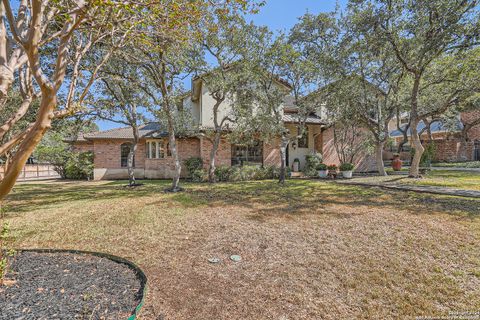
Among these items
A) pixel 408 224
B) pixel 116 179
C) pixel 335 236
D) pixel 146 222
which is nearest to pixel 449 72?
pixel 408 224

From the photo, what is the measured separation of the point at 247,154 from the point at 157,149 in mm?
7071

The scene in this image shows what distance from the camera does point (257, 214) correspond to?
7.01 metres

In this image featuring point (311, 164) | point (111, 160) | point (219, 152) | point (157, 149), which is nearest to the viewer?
point (219, 152)

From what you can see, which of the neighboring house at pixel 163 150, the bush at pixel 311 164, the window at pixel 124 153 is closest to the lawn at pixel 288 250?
the bush at pixel 311 164

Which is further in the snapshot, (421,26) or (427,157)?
(427,157)

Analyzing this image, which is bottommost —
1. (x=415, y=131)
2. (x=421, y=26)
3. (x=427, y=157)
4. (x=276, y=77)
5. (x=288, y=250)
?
(x=288, y=250)

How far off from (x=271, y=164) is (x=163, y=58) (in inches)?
437

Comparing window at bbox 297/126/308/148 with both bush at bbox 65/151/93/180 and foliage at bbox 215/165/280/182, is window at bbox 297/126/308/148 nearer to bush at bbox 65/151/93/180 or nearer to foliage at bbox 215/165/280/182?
foliage at bbox 215/165/280/182

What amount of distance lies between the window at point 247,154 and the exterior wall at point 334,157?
549 cm

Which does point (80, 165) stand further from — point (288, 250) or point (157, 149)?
point (288, 250)

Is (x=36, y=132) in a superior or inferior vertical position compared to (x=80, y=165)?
superior

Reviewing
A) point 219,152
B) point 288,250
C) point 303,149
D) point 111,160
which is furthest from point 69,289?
point 303,149

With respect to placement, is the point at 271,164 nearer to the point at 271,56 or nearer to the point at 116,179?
the point at 271,56

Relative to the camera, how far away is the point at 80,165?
17.8 meters
